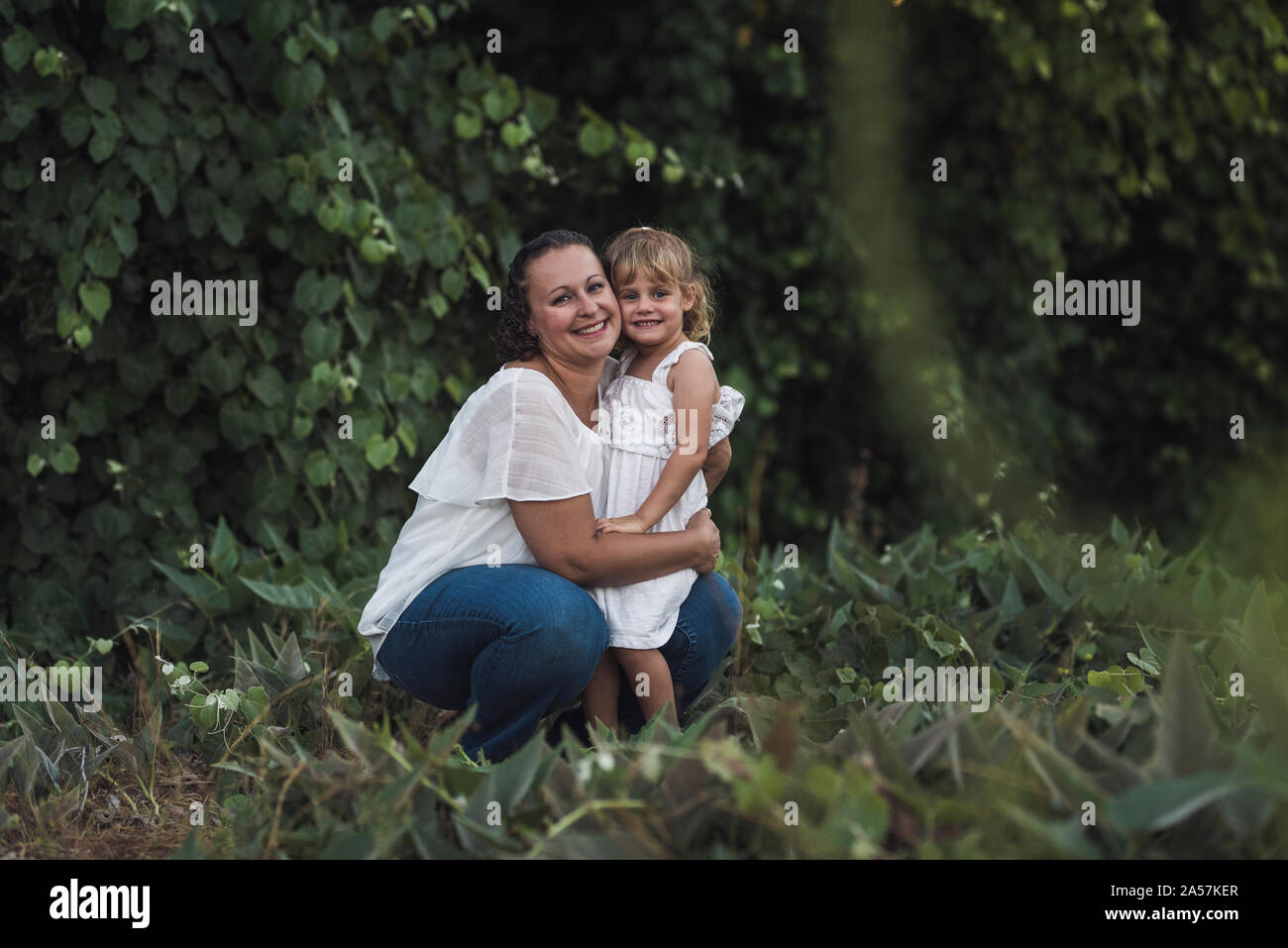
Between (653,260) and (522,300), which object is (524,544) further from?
(653,260)

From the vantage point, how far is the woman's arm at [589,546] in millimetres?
2309

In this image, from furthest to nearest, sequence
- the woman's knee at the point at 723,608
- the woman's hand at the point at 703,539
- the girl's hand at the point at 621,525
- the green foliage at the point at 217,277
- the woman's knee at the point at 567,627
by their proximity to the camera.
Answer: the green foliage at the point at 217,277 < the woman's knee at the point at 723,608 < the woman's hand at the point at 703,539 < the girl's hand at the point at 621,525 < the woman's knee at the point at 567,627

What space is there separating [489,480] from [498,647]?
0.29 meters

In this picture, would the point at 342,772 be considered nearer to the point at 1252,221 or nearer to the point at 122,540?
the point at 122,540

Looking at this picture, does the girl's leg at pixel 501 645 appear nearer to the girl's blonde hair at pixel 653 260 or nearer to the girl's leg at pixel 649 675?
the girl's leg at pixel 649 675

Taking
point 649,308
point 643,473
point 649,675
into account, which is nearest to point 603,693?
point 649,675

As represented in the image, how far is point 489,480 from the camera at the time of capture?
2314mm

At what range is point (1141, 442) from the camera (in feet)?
18.9

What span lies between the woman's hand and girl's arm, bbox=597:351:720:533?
85mm

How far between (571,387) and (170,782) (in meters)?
1.07

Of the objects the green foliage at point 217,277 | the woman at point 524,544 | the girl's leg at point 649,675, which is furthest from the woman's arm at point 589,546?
the green foliage at point 217,277

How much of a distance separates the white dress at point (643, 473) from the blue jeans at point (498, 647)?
7 cm

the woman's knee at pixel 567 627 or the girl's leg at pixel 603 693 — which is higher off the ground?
the woman's knee at pixel 567 627
